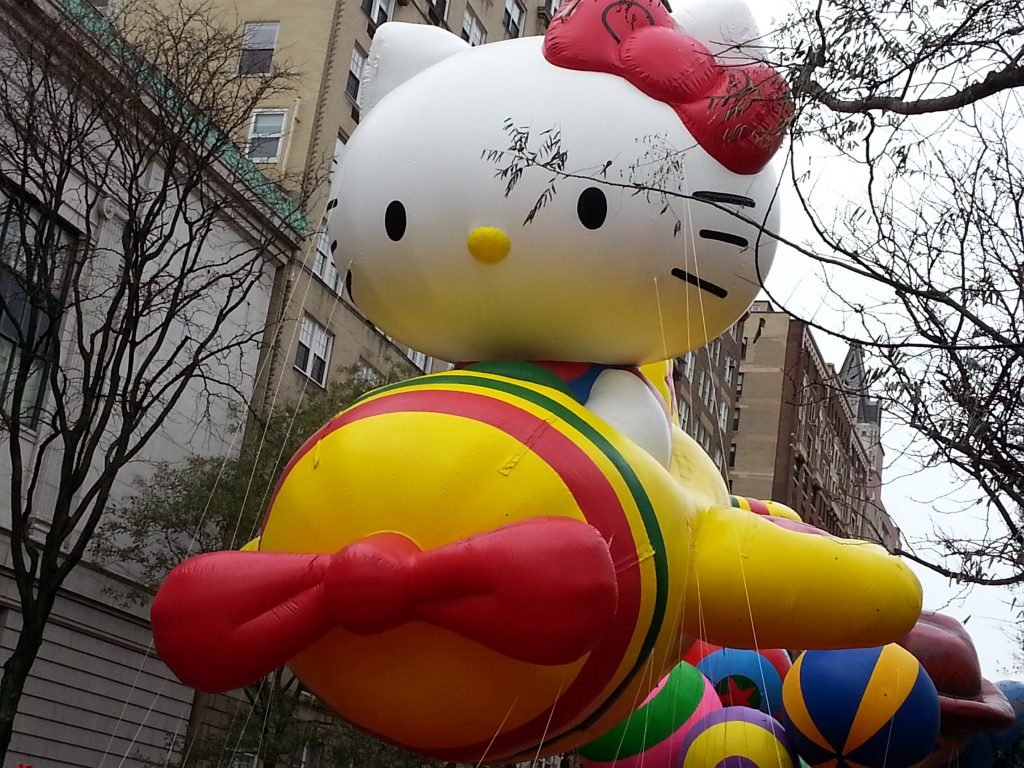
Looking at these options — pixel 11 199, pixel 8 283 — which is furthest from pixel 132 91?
pixel 8 283

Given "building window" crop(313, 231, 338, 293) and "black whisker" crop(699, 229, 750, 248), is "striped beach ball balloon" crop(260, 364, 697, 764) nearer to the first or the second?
"black whisker" crop(699, 229, 750, 248)

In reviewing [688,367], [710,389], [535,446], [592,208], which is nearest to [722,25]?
[592,208]

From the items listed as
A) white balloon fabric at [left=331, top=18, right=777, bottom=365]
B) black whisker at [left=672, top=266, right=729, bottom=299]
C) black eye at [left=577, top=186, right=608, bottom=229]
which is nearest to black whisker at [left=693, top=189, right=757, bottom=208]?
white balloon fabric at [left=331, top=18, right=777, bottom=365]

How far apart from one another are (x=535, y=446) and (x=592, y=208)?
3.98ft

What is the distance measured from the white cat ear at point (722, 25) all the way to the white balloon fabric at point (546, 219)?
0.55 meters

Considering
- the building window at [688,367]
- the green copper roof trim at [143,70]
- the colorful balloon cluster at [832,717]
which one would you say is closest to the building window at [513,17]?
the building window at [688,367]

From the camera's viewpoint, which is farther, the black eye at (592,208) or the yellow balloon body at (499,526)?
the black eye at (592,208)

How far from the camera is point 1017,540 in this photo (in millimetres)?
6434

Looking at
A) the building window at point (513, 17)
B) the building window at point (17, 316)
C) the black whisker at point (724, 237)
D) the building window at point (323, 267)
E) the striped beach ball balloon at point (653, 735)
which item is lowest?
the striped beach ball balloon at point (653, 735)

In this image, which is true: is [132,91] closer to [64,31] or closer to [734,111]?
[64,31]

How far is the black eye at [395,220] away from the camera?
5854mm

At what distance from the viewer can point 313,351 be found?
79.5 ft

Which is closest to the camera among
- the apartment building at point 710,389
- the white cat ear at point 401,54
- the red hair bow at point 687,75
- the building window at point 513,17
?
the red hair bow at point 687,75

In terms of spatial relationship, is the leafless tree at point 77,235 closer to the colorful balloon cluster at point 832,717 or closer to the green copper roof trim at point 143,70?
the green copper roof trim at point 143,70
